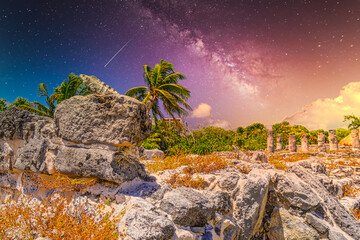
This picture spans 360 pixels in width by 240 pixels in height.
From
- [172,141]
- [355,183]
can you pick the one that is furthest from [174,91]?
[355,183]

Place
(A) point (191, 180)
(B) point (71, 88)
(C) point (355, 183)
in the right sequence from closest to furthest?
(A) point (191, 180) → (C) point (355, 183) → (B) point (71, 88)

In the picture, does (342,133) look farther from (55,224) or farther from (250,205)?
(55,224)

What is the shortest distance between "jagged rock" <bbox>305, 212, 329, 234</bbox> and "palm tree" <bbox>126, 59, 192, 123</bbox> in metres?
10.9

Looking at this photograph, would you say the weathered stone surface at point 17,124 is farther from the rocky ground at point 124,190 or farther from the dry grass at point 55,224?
the dry grass at point 55,224

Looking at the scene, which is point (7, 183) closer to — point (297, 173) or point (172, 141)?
point (297, 173)

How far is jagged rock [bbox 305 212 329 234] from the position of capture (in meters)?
3.41

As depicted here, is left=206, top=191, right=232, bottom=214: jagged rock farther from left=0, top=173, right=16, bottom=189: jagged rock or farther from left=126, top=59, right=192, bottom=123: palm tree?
left=126, top=59, right=192, bottom=123: palm tree

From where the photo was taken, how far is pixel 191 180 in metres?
3.71

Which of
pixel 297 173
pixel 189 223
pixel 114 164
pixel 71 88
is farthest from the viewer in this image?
pixel 71 88

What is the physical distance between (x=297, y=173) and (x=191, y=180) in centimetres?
231

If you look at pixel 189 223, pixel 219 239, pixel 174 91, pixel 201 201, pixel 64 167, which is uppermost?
pixel 174 91

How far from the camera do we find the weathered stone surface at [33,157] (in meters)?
3.05

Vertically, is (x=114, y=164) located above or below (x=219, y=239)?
above

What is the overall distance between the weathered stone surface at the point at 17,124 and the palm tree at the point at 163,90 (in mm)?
10457
